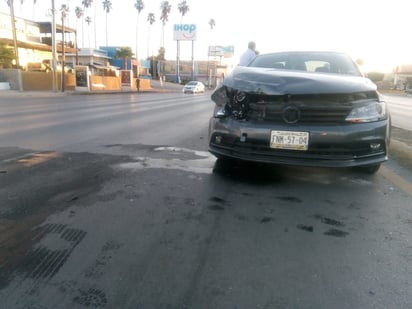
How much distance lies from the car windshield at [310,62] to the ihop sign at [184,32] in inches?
2892

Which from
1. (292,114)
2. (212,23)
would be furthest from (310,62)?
(212,23)

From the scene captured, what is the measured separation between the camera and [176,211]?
10.5ft

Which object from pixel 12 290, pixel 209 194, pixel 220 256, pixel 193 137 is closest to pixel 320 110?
pixel 209 194

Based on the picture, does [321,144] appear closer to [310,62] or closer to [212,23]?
[310,62]

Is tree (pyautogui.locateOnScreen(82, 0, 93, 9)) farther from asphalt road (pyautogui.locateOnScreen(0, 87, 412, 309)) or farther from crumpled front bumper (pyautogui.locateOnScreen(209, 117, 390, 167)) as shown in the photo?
crumpled front bumper (pyautogui.locateOnScreen(209, 117, 390, 167))

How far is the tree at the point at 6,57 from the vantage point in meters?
33.6

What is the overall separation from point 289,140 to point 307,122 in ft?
0.89

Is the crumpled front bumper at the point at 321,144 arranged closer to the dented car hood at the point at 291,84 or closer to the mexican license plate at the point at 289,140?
the mexican license plate at the point at 289,140

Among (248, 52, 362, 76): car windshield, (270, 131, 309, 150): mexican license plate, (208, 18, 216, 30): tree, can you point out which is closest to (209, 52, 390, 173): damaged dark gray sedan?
(270, 131, 309, 150): mexican license plate

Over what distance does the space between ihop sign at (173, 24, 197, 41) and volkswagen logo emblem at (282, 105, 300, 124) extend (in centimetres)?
7551

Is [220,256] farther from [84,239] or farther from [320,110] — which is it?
[320,110]

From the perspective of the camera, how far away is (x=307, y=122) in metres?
3.74

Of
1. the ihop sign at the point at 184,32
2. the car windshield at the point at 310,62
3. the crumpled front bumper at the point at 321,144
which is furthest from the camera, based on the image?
the ihop sign at the point at 184,32

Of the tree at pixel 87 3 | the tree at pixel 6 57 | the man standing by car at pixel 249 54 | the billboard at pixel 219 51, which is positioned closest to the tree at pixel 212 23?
the billboard at pixel 219 51
